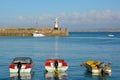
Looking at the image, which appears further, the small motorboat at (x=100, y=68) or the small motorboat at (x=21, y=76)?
the small motorboat at (x=100, y=68)

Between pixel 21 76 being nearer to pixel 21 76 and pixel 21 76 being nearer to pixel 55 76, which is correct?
pixel 21 76

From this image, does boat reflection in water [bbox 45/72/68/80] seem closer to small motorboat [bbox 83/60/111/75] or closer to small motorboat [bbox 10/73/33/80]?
small motorboat [bbox 10/73/33/80]

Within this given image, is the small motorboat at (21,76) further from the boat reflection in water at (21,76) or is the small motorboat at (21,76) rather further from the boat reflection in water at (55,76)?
the boat reflection in water at (55,76)

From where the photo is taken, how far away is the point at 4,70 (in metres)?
47.9

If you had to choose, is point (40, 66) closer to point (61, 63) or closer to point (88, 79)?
point (61, 63)

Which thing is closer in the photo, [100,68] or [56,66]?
[100,68]

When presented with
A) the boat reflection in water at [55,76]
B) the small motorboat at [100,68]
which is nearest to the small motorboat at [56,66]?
the boat reflection in water at [55,76]

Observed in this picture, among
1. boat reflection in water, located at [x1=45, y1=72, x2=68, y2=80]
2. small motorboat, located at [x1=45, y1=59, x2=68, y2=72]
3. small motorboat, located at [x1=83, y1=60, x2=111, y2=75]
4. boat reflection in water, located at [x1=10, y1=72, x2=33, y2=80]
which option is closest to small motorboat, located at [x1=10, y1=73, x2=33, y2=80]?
boat reflection in water, located at [x1=10, y1=72, x2=33, y2=80]

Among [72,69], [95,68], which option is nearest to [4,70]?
[72,69]

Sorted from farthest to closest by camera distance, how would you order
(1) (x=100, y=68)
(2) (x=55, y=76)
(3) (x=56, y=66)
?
(3) (x=56, y=66), (1) (x=100, y=68), (2) (x=55, y=76)

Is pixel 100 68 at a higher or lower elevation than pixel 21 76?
higher

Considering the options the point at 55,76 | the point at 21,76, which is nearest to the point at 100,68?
the point at 55,76

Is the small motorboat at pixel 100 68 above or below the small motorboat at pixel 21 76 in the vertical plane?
above

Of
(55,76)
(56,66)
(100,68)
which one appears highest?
(56,66)
